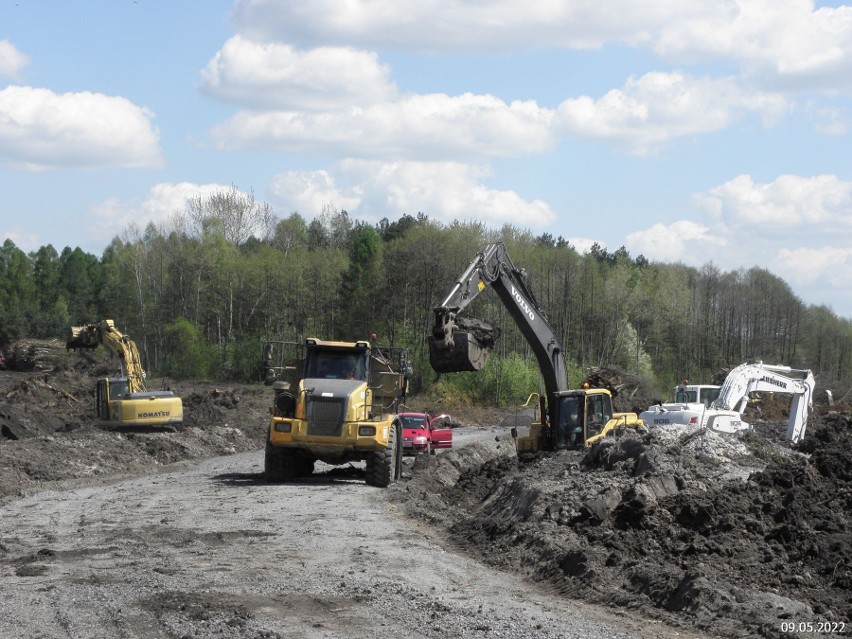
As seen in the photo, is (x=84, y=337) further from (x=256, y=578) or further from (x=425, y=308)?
(x=425, y=308)

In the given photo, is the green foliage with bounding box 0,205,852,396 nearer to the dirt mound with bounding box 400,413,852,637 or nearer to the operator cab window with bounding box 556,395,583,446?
the operator cab window with bounding box 556,395,583,446

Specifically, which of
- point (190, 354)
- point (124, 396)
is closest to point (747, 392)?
point (124, 396)

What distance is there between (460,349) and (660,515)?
7.34m

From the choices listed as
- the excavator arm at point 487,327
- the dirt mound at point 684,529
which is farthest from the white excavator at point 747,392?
the dirt mound at point 684,529

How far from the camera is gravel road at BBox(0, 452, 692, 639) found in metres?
9.45

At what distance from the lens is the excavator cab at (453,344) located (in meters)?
21.0

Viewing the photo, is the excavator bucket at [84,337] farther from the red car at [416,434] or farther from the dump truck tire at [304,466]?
the dump truck tire at [304,466]

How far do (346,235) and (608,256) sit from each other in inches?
1184

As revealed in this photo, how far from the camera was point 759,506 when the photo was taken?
1458cm

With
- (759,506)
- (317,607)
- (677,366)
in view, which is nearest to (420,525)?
(759,506)

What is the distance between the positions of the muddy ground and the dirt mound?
0.03 metres

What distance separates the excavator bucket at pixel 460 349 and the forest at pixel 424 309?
33.9m

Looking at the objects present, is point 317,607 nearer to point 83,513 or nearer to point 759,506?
point 759,506
